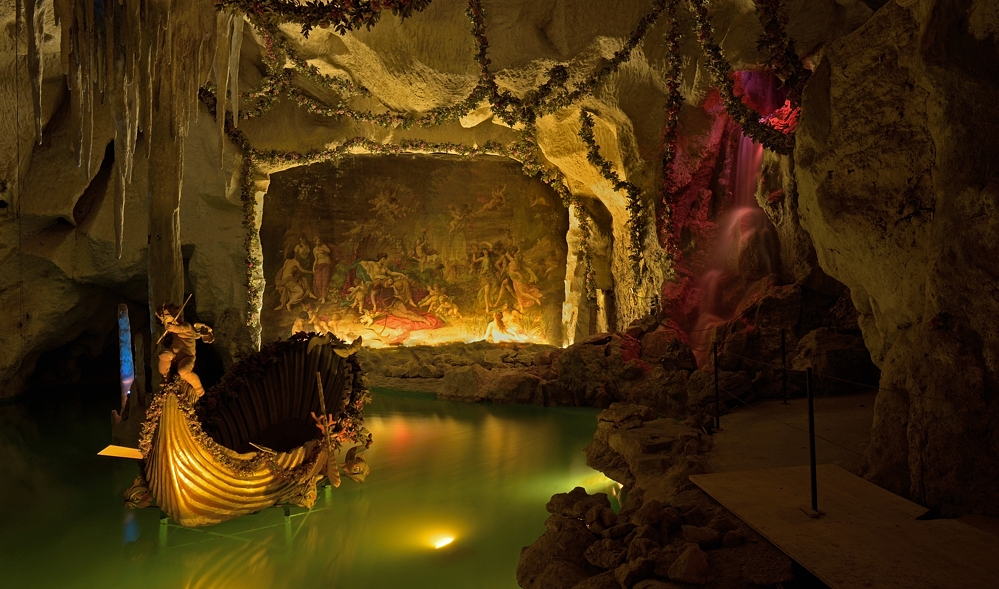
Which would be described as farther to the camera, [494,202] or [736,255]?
[494,202]

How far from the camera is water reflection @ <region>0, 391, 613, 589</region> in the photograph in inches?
165

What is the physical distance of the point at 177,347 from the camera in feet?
16.3

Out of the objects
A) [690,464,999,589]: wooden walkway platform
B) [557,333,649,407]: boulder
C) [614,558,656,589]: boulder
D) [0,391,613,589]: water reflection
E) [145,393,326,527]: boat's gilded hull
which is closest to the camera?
[690,464,999,589]: wooden walkway platform

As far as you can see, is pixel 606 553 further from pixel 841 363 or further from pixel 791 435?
pixel 841 363

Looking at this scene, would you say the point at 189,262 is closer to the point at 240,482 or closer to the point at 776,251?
the point at 240,482

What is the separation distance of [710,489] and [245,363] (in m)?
4.69

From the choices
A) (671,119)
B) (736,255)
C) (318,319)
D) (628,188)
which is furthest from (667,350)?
(318,319)

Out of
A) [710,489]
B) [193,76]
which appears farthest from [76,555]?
[710,489]

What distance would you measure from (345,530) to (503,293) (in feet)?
31.8

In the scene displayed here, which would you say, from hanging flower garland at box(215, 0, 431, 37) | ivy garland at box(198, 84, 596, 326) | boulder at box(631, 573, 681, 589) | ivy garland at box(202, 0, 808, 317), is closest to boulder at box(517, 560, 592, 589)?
boulder at box(631, 573, 681, 589)

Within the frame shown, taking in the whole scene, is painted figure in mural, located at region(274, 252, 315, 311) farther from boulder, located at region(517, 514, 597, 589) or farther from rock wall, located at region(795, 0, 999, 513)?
rock wall, located at region(795, 0, 999, 513)

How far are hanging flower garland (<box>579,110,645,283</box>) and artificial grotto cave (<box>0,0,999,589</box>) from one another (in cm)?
9

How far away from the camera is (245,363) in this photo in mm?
6480

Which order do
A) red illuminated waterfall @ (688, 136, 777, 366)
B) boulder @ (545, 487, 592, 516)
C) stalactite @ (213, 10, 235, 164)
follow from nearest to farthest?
boulder @ (545, 487, 592, 516) < stalactite @ (213, 10, 235, 164) < red illuminated waterfall @ (688, 136, 777, 366)
